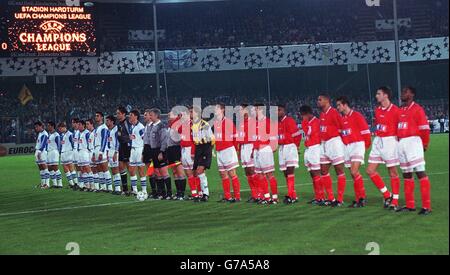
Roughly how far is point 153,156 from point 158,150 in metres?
0.23

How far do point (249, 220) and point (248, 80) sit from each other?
41.3 m

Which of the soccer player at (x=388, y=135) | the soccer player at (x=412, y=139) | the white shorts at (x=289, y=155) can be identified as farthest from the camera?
the white shorts at (x=289, y=155)

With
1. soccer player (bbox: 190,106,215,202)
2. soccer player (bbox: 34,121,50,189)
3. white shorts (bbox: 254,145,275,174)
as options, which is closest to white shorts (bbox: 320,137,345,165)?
white shorts (bbox: 254,145,275,174)

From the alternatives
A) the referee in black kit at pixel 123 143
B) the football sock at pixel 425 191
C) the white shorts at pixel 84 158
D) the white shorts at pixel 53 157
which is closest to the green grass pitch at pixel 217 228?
the football sock at pixel 425 191

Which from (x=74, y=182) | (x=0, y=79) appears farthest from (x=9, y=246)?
(x=0, y=79)

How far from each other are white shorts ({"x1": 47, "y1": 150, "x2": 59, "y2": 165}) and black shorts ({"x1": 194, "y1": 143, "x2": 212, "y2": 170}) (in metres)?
8.55

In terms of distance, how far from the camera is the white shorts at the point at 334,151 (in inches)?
577

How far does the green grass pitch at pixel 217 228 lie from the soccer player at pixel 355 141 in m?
0.36

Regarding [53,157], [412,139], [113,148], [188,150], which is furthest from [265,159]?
[53,157]

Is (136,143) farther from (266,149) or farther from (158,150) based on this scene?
(266,149)

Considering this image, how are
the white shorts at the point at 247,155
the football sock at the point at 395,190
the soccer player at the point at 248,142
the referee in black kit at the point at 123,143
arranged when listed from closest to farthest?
the football sock at the point at 395,190
the soccer player at the point at 248,142
the white shorts at the point at 247,155
the referee in black kit at the point at 123,143

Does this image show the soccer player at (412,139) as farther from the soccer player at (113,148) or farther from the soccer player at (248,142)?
the soccer player at (113,148)

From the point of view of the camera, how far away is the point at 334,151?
1467 cm

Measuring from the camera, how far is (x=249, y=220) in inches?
515
